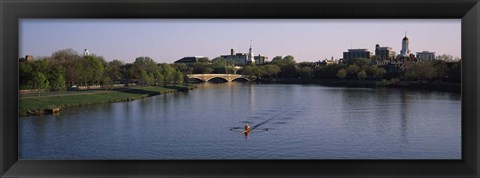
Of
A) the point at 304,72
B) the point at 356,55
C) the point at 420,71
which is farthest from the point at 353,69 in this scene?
the point at 304,72

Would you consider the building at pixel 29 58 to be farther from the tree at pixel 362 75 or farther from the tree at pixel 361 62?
the tree at pixel 362 75

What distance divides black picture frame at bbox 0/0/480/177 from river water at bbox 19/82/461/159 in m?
0.82

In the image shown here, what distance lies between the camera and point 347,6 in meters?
2.16

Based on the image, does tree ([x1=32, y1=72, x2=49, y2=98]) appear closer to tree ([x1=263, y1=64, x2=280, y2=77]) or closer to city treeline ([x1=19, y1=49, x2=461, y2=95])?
city treeline ([x1=19, y1=49, x2=461, y2=95])

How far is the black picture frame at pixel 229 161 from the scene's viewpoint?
2164 millimetres

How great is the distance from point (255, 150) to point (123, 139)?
179 cm

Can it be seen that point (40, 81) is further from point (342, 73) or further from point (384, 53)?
point (384, 53)

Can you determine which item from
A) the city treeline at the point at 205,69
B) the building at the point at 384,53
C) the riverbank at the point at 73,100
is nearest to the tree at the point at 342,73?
the city treeline at the point at 205,69

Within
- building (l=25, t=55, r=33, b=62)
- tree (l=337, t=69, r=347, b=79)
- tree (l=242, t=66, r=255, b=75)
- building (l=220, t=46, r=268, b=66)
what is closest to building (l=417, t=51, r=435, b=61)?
tree (l=337, t=69, r=347, b=79)

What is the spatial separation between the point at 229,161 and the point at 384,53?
2.82m

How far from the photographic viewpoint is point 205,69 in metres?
6.11

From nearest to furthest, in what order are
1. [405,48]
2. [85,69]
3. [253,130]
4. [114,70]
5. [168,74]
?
[405,48] → [114,70] → [85,69] → [253,130] → [168,74]

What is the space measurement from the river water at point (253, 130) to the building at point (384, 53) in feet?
3.44

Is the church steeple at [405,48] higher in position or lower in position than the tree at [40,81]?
higher
